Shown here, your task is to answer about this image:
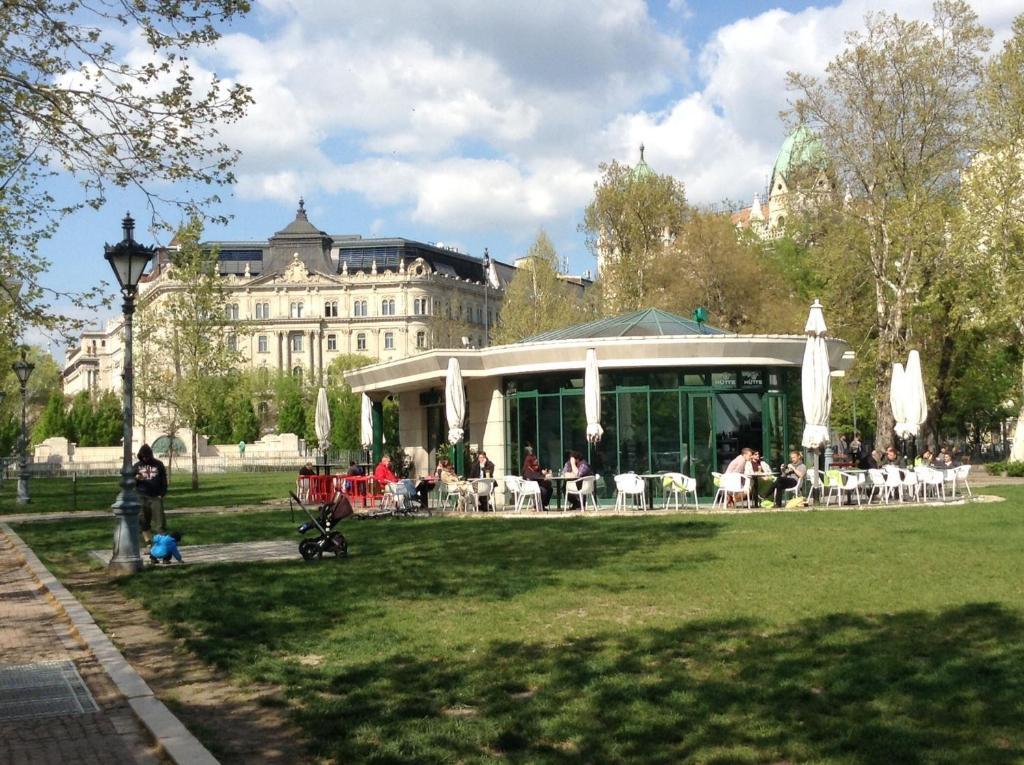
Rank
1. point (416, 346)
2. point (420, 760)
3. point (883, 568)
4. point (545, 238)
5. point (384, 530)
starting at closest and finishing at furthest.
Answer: point (420, 760) → point (883, 568) → point (384, 530) → point (545, 238) → point (416, 346)

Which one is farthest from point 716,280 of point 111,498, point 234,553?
point 234,553

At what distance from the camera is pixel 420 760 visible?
250 inches

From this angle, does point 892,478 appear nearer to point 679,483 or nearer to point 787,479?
point 787,479

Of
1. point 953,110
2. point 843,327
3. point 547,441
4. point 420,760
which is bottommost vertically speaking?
point 420,760

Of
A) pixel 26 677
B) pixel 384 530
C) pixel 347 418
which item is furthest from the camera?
pixel 347 418

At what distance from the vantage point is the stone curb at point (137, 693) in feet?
21.6

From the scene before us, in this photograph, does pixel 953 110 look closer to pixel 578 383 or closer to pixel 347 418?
pixel 578 383

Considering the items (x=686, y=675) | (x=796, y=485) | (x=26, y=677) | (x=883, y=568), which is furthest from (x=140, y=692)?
(x=796, y=485)

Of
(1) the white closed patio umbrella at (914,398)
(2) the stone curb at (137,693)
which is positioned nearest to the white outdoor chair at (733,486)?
(1) the white closed patio umbrella at (914,398)

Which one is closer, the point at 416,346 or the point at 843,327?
the point at 843,327

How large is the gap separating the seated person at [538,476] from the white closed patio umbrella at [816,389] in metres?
5.41

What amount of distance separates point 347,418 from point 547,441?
48757mm

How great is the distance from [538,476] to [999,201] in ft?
64.4

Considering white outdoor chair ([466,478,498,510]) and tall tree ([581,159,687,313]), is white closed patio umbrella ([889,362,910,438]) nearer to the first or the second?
white outdoor chair ([466,478,498,510])
